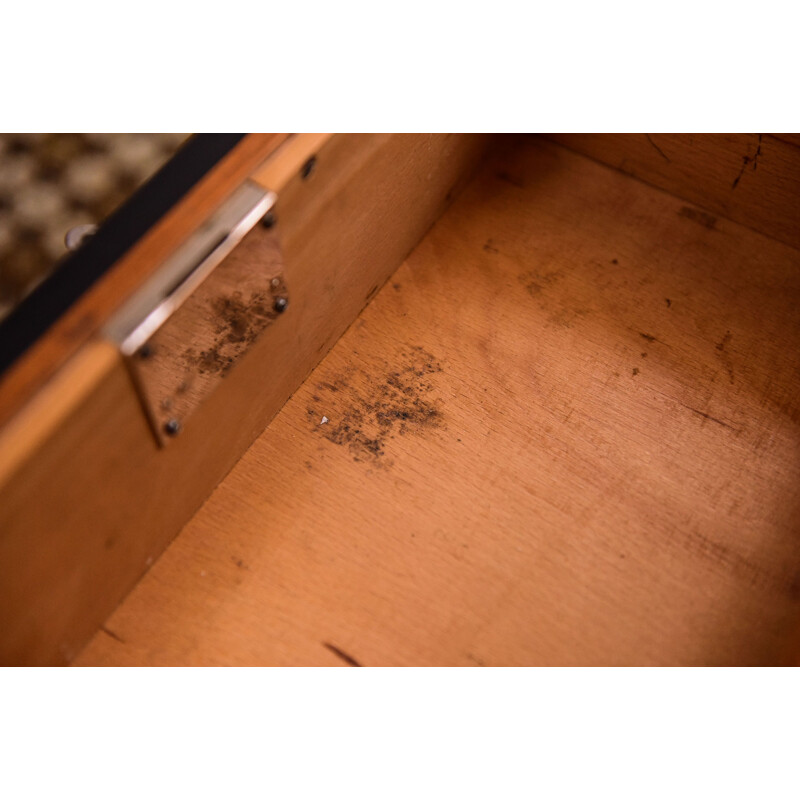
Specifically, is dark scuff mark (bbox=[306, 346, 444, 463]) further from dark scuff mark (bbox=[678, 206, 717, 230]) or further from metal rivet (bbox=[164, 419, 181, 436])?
dark scuff mark (bbox=[678, 206, 717, 230])

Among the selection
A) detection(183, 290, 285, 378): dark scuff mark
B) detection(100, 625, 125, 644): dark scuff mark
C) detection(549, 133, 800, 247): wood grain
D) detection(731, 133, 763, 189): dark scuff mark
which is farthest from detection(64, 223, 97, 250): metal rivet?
detection(731, 133, 763, 189): dark scuff mark

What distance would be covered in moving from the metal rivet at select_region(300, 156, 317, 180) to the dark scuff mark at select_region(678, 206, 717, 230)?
0.50 meters

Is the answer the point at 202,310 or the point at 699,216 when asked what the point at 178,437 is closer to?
the point at 202,310

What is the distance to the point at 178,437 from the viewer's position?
600 mm

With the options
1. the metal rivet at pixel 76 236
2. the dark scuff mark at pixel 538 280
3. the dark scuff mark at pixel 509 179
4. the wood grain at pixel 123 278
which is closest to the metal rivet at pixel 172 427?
the wood grain at pixel 123 278

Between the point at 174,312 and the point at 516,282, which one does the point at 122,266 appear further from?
the point at 516,282

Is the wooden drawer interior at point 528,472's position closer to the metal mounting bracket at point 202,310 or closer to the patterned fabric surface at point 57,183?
the metal mounting bracket at point 202,310

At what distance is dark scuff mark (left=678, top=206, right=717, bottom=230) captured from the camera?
2.94 ft

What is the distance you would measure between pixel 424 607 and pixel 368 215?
352 mm

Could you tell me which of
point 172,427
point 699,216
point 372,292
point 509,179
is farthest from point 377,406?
point 699,216

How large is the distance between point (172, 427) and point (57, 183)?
14.9 inches

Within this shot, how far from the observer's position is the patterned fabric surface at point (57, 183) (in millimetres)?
773

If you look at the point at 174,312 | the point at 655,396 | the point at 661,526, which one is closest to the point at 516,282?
the point at 655,396

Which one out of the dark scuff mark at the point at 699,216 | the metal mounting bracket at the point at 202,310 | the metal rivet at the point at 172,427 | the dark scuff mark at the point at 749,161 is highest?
the dark scuff mark at the point at 749,161
